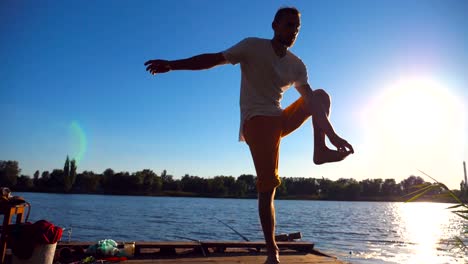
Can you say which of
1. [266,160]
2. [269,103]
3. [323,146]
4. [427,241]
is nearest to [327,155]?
[323,146]

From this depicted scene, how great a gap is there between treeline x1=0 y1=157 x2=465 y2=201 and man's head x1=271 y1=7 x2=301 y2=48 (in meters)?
116

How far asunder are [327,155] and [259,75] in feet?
3.14

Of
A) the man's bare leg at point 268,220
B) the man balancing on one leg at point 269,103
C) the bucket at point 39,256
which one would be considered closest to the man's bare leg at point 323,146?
the man balancing on one leg at point 269,103

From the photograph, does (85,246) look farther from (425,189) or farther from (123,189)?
(123,189)

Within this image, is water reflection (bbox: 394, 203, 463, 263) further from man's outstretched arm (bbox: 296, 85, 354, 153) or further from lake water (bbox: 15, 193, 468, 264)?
man's outstretched arm (bbox: 296, 85, 354, 153)

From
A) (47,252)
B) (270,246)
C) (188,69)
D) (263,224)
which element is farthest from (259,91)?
(47,252)

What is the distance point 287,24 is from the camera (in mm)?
3031

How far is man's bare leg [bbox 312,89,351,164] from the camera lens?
2756 mm

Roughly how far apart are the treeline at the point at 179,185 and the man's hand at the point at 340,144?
115656mm

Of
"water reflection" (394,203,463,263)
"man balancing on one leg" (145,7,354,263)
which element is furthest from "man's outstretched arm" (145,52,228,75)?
"water reflection" (394,203,463,263)

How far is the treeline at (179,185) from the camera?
116 metres

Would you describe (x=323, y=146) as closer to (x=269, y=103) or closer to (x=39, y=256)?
(x=269, y=103)

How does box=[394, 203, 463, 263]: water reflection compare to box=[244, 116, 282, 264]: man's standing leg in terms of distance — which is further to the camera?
box=[394, 203, 463, 263]: water reflection

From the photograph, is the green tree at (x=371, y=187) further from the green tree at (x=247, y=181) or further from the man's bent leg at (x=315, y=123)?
the man's bent leg at (x=315, y=123)
